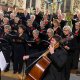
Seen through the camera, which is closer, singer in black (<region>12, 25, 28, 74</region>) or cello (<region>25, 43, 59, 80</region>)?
cello (<region>25, 43, 59, 80</region>)

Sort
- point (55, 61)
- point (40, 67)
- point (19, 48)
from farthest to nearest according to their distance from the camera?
1. point (19, 48)
2. point (40, 67)
3. point (55, 61)

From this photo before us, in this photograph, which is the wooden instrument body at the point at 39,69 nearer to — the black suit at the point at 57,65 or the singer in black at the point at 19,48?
the black suit at the point at 57,65

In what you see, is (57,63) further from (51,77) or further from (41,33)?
(41,33)

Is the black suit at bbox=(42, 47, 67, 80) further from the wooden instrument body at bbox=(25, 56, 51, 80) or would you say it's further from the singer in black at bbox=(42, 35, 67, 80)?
the wooden instrument body at bbox=(25, 56, 51, 80)

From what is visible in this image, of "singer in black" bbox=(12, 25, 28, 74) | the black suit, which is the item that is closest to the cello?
the black suit

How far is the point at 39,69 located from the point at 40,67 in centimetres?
6

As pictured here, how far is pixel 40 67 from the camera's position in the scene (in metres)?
6.54

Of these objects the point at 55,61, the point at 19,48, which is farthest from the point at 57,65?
the point at 19,48

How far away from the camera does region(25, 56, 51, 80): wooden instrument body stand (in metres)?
6.42

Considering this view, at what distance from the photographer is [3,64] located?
8656mm

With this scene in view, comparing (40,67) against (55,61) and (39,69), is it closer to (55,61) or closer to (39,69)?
(39,69)

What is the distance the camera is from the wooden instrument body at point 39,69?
6422 mm

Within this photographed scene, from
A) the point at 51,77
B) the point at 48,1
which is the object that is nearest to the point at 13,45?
the point at 51,77

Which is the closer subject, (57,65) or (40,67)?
(57,65)
